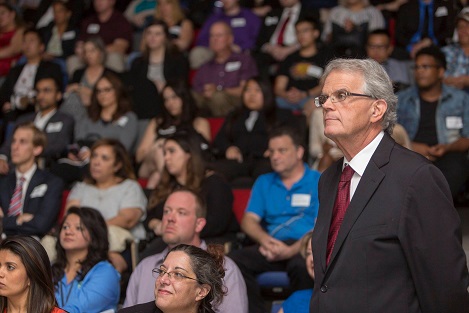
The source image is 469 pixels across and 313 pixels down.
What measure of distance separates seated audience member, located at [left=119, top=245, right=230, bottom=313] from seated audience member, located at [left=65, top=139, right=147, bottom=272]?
6.35 ft

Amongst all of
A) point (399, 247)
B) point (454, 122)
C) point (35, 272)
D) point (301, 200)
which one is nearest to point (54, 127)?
point (301, 200)

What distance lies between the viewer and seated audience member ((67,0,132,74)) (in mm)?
7915

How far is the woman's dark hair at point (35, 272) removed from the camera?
3367mm

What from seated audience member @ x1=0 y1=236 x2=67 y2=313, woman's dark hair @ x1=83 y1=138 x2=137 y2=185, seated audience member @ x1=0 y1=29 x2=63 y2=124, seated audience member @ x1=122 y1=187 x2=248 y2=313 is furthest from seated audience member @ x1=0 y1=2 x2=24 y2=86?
seated audience member @ x1=0 y1=236 x2=67 y2=313

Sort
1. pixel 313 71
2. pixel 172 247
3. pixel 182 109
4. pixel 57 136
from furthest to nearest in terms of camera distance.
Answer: pixel 313 71
pixel 57 136
pixel 182 109
pixel 172 247

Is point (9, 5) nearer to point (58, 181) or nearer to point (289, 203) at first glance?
point (58, 181)

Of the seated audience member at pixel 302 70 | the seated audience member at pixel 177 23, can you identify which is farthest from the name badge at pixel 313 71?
the seated audience member at pixel 177 23

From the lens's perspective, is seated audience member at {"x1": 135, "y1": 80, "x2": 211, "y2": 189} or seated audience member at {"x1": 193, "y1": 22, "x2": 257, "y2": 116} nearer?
seated audience member at {"x1": 135, "y1": 80, "x2": 211, "y2": 189}

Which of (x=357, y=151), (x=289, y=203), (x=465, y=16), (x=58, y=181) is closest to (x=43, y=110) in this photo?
(x=58, y=181)

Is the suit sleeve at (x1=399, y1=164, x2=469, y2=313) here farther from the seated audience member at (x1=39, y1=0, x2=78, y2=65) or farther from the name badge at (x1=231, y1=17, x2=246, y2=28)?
the seated audience member at (x1=39, y1=0, x2=78, y2=65)

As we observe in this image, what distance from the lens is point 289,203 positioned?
16.0 feet

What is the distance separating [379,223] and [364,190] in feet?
0.38

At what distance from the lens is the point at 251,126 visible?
625 cm

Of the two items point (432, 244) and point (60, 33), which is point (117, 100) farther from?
point (432, 244)
